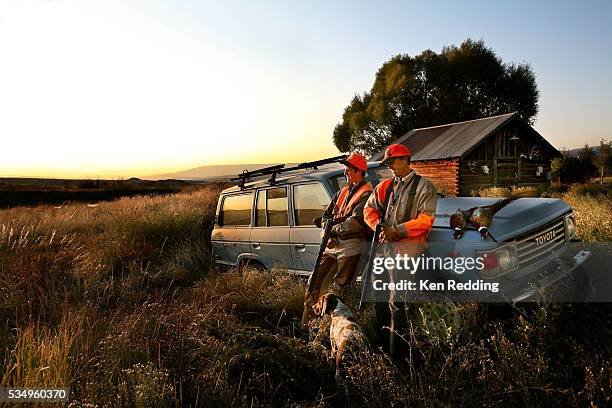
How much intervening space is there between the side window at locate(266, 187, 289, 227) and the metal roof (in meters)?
20.7

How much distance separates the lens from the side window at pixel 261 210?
639 cm

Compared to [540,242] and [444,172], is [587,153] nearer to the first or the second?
[444,172]

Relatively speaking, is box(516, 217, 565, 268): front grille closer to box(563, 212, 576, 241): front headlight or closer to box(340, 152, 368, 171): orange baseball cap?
box(563, 212, 576, 241): front headlight

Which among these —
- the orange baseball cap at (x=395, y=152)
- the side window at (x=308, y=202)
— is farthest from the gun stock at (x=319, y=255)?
the orange baseball cap at (x=395, y=152)

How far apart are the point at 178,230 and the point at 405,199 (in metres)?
7.93

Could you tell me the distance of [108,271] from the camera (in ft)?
26.3

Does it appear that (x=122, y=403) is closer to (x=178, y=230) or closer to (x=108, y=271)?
(x=108, y=271)

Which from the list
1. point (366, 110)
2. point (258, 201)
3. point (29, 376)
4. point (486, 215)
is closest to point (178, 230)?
point (258, 201)

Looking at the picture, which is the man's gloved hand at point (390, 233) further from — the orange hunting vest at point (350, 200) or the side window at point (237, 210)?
the side window at point (237, 210)

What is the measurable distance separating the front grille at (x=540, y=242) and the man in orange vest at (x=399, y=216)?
2.85ft

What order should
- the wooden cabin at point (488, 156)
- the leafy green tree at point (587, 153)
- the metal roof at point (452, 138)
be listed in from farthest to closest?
the leafy green tree at point (587, 153)
the wooden cabin at point (488, 156)
the metal roof at point (452, 138)

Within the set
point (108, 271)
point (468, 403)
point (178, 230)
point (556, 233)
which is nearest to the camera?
point (468, 403)

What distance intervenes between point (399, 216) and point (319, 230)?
1533 mm

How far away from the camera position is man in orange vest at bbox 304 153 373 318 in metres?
4.53
